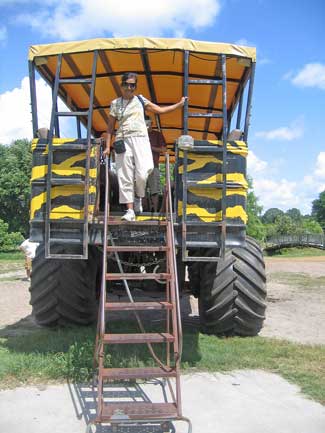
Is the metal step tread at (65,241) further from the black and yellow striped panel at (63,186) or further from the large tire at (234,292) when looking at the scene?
the large tire at (234,292)

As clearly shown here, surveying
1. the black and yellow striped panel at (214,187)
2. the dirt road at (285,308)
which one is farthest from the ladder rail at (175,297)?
the dirt road at (285,308)

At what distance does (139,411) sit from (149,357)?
65.3 inches

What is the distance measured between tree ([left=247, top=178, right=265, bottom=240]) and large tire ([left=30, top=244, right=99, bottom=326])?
1891 inches

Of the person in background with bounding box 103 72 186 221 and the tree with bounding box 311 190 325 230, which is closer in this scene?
the person in background with bounding box 103 72 186 221

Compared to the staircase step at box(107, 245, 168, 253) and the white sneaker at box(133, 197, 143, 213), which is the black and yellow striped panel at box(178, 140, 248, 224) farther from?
the white sneaker at box(133, 197, 143, 213)

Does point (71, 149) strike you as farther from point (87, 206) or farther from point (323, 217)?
point (323, 217)

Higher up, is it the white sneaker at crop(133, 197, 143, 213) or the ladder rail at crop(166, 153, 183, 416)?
the white sneaker at crop(133, 197, 143, 213)

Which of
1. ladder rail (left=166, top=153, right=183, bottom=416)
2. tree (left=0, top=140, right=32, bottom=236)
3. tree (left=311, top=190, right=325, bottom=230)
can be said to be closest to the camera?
ladder rail (left=166, top=153, right=183, bottom=416)

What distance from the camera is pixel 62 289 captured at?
6.34 metres

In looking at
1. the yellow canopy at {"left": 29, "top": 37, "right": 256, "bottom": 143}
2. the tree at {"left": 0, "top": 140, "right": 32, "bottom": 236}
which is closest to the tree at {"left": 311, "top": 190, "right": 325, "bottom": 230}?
the tree at {"left": 0, "top": 140, "right": 32, "bottom": 236}

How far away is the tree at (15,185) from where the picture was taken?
35.6 metres

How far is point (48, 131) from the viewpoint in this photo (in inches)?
213

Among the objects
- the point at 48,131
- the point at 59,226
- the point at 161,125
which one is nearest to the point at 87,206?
the point at 59,226

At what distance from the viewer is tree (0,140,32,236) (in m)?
35.6
